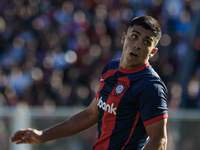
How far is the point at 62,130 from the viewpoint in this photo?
3.05m

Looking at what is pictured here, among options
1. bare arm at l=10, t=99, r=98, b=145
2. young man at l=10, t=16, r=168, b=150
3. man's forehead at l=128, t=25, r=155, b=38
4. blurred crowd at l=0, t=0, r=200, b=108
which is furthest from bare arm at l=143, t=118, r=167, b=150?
blurred crowd at l=0, t=0, r=200, b=108

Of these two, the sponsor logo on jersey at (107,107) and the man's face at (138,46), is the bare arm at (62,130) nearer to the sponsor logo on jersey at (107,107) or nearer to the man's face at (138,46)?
the sponsor logo on jersey at (107,107)

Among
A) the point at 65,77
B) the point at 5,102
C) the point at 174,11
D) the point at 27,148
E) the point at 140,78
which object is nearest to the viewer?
the point at 140,78

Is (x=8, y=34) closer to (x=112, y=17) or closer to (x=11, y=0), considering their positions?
(x=11, y=0)

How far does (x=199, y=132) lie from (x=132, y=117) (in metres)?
3.65

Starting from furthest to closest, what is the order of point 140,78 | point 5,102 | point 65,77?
1. point 65,77
2. point 5,102
3. point 140,78

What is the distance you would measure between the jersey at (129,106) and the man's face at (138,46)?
6 cm

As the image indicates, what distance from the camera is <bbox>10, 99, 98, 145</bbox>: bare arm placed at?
303cm

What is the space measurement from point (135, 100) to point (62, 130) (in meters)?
0.92

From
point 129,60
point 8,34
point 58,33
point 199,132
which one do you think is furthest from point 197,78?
point 129,60

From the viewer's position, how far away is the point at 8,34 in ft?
26.4

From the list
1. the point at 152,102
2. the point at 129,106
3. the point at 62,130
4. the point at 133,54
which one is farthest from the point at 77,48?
the point at 152,102

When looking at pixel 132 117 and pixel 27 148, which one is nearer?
pixel 132 117

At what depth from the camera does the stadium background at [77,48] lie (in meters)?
7.16
